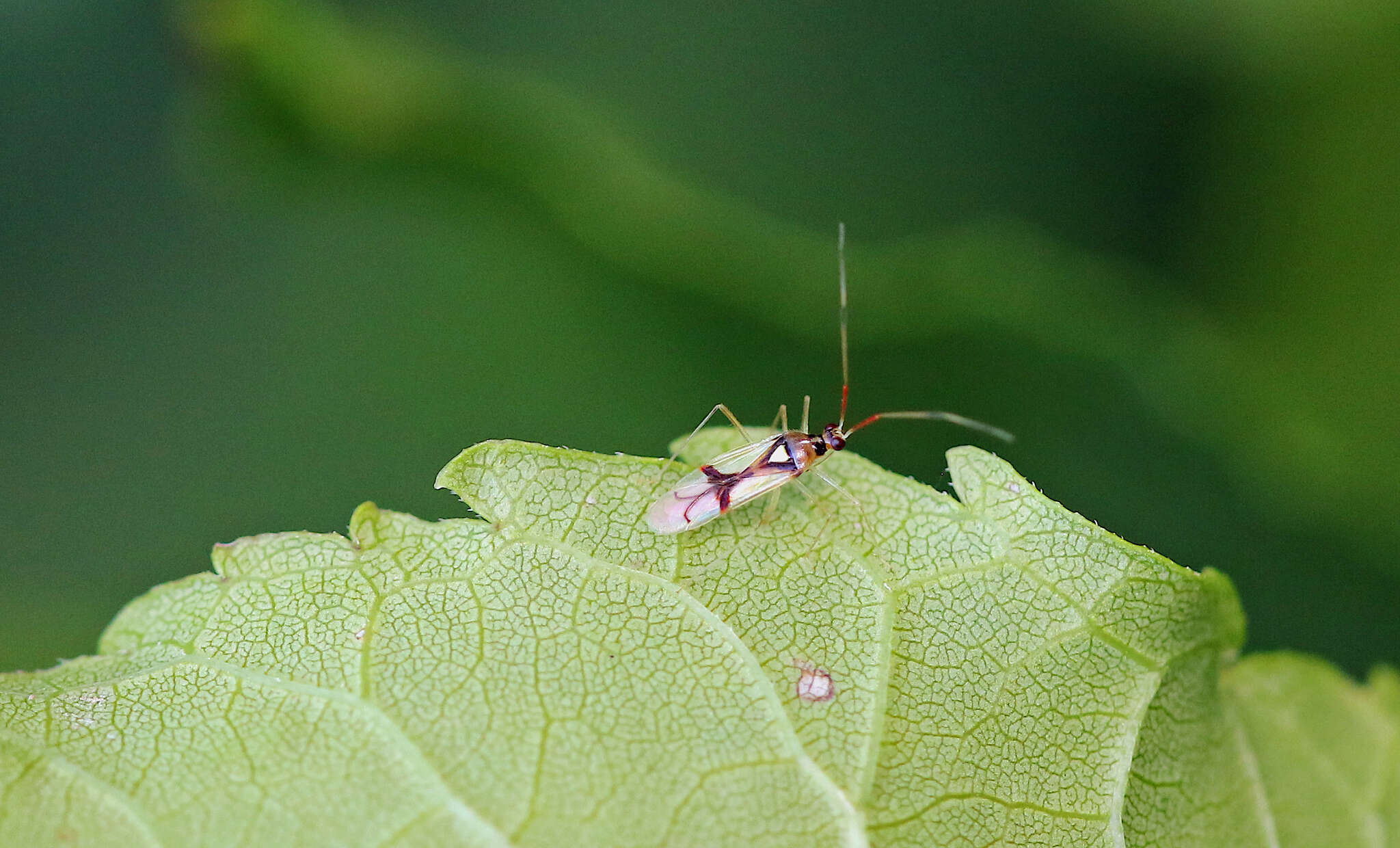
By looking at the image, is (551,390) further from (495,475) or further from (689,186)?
(495,475)

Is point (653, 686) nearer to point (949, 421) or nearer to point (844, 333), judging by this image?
point (844, 333)

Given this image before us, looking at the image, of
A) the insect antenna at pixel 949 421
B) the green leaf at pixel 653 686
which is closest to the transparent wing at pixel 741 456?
the green leaf at pixel 653 686

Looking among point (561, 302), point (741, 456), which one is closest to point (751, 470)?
point (741, 456)

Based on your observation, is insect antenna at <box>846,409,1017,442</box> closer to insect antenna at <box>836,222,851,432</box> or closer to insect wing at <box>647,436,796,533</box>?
insect antenna at <box>836,222,851,432</box>

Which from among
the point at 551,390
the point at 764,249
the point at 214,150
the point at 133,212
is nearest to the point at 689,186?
the point at 764,249

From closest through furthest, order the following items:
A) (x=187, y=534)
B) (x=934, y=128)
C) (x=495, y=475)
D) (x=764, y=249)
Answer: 1. (x=495, y=475)
2. (x=187, y=534)
3. (x=764, y=249)
4. (x=934, y=128)

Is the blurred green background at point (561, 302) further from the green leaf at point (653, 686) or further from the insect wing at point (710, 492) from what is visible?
the green leaf at point (653, 686)
